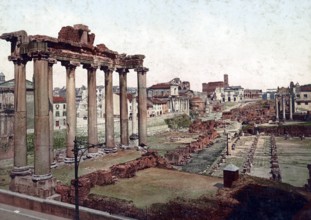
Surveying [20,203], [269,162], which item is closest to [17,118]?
[20,203]

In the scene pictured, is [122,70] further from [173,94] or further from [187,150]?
[173,94]

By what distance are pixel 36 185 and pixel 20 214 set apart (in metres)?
1.61

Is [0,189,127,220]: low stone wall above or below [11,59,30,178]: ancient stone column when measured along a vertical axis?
below

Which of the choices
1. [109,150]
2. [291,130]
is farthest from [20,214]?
[291,130]

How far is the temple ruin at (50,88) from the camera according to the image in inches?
677

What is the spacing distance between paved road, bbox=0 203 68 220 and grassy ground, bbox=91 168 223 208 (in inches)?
117

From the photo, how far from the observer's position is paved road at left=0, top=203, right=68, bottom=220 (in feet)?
50.3

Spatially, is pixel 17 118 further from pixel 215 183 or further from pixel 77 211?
pixel 215 183

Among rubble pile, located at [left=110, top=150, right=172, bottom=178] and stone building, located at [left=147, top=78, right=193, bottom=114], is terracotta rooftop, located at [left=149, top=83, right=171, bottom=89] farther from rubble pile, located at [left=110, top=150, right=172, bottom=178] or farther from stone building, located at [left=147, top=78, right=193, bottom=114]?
rubble pile, located at [left=110, top=150, right=172, bottom=178]

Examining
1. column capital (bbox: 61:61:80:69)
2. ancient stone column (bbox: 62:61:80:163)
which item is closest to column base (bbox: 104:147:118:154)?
ancient stone column (bbox: 62:61:80:163)

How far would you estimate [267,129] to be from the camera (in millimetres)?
64812

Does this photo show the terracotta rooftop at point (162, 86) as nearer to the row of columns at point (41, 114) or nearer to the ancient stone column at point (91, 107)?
the ancient stone column at point (91, 107)

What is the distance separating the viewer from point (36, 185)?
55.7 feet

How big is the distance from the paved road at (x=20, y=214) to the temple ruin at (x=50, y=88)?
103 centimetres
